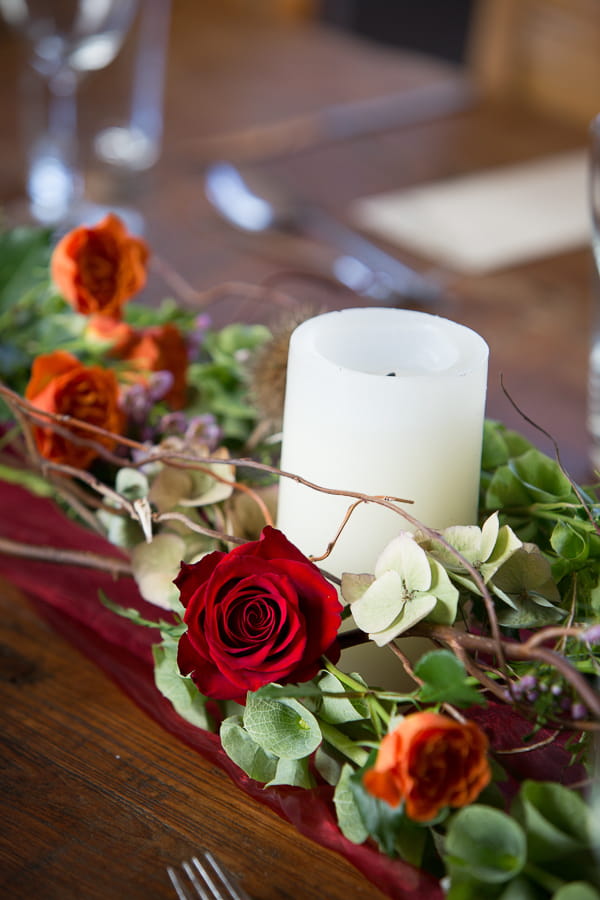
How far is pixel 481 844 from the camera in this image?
297mm

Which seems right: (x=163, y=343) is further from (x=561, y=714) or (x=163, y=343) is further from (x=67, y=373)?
(x=561, y=714)

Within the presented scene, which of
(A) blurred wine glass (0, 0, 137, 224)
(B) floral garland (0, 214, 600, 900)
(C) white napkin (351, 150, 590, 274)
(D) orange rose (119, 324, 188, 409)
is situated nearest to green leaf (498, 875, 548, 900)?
(B) floral garland (0, 214, 600, 900)

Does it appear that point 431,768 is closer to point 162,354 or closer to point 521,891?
point 521,891

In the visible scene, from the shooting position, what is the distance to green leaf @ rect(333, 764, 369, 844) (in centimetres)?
34

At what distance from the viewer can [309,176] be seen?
115cm

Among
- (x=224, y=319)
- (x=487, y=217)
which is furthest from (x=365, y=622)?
(x=487, y=217)

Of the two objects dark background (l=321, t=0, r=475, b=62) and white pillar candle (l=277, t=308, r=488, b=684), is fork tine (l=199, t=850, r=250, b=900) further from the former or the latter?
dark background (l=321, t=0, r=475, b=62)

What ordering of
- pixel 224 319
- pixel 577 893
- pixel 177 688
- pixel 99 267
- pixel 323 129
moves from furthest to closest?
pixel 323 129
pixel 224 319
pixel 99 267
pixel 177 688
pixel 577 893

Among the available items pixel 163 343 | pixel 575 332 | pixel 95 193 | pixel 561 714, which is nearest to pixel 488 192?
pixel 575 332

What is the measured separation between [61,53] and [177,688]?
0.82 meters

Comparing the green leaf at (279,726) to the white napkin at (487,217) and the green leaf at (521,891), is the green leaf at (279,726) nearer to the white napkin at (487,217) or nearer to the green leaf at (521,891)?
the green leaf at (521,891)

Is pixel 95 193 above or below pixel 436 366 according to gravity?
below

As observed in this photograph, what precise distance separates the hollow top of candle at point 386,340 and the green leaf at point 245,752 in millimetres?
132

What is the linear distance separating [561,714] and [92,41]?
92 cm
